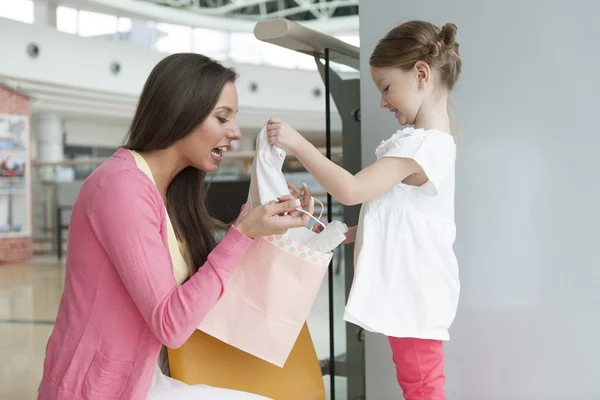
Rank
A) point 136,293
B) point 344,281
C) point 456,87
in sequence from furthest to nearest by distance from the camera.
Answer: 1. point 344,281
2. point 456,87
3. point 136,293

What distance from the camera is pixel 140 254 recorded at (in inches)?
43.3

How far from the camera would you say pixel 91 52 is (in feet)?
37.4

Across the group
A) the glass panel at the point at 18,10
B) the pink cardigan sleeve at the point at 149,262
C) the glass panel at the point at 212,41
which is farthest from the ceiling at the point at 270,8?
the pink cardigan sleeve at the point at 149,262

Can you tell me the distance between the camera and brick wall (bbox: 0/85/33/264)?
7.25 meters

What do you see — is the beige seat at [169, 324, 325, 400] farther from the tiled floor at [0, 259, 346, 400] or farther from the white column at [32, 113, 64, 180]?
the white column at [32, 113, 64, 180]

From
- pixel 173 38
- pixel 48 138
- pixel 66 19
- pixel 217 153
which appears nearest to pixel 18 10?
pixel 66 19

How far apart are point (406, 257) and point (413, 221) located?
0.08m

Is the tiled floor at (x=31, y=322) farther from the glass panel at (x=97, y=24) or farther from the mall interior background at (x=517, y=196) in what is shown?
the glass panel at (x=97, y=24)

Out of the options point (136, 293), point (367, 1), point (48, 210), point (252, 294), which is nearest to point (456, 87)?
point (367, 1)

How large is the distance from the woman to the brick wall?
6.72 meters

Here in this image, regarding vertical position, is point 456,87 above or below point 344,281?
above

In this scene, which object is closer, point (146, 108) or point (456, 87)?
point (146, 108)

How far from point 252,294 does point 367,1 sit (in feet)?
3.10

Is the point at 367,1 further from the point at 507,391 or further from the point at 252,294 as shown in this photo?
the point at 507,391
